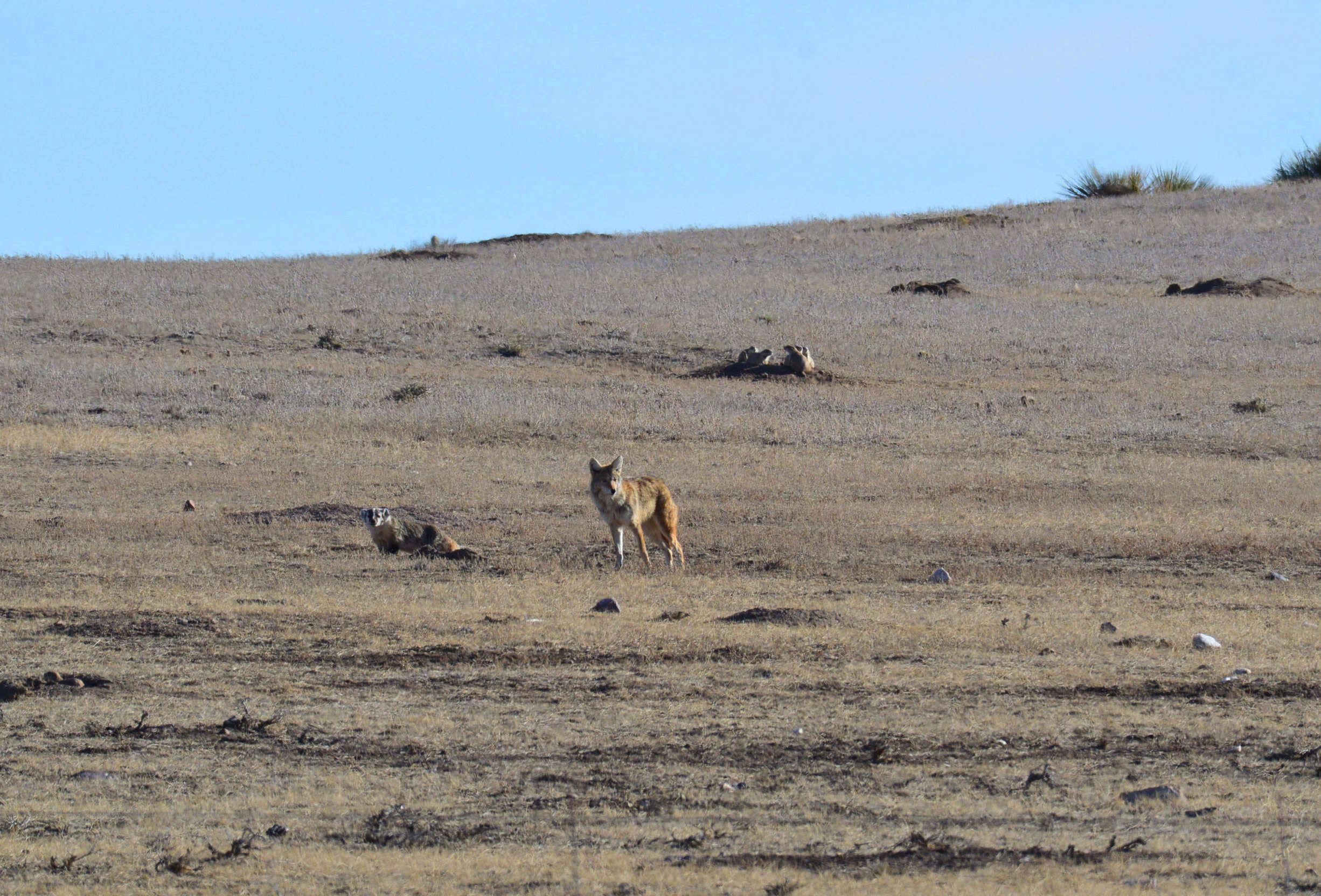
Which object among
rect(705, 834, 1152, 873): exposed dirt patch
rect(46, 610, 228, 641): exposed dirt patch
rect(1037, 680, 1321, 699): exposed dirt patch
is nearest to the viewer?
rect(705, 834, 1152, 873): exposed dirt patch

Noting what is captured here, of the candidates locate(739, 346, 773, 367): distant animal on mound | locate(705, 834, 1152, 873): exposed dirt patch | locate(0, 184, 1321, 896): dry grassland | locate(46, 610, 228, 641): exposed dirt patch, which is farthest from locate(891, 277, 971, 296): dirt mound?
locate(705, 834, 1152, 873): exposed dirt patch

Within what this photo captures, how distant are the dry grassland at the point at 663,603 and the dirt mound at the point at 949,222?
1374 cm

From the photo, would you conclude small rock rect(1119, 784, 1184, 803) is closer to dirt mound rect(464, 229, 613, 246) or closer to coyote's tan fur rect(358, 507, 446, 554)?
coyote's tan fur rect(358, 507, 446, 554)

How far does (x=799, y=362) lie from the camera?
26.3 metres

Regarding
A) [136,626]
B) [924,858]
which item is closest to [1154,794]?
[924,858]

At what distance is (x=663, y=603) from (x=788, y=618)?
54.0 inches

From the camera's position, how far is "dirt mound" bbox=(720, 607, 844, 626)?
10.2 metres

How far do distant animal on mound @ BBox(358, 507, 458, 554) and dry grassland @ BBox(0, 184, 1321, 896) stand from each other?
0.37 m

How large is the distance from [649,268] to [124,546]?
27537mm

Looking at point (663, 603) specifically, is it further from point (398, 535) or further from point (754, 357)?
point (754, 357)

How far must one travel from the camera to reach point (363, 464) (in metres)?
19.6

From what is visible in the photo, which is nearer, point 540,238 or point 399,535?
point 399,535

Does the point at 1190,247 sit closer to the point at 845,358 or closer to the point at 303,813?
the point at 845,358

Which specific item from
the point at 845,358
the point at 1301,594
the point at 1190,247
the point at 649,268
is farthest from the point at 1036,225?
the point at 1301,594
